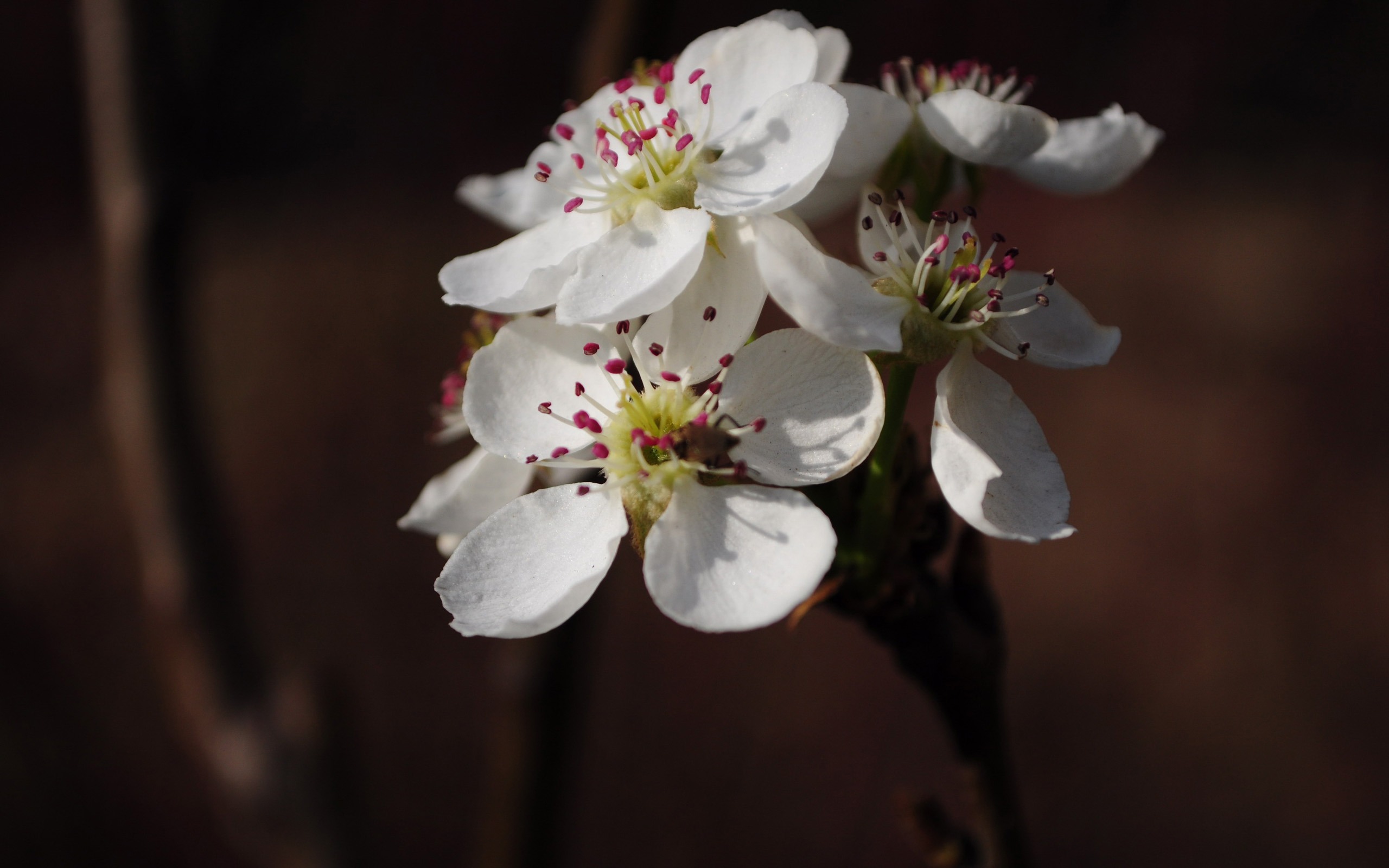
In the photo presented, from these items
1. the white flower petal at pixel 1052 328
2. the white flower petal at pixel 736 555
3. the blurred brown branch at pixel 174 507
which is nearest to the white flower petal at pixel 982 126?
the white flower petal at pixel 1052 328

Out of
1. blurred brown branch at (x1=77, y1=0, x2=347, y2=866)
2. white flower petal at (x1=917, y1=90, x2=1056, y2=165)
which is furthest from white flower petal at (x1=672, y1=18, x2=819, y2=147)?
blurred brown branch at (x1=77, y1=0, x2=347, y2=866)

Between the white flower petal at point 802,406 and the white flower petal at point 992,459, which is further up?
the white flower petal at point 802,406

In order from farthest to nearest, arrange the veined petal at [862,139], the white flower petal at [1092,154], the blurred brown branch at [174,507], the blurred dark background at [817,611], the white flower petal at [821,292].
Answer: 1. the blurred dark background at [817,611]
2. the blurred brown branch at [174,507]
3. the white flower petal at [1092,154]
4. the veined petal at [862,139]
5. the white flower petal at [821,292]

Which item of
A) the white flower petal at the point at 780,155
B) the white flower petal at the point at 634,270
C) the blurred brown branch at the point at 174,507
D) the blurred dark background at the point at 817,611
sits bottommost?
the blurred dark background at the point at 817,611

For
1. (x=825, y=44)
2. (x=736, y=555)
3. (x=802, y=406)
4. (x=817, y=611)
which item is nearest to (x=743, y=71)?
(x=825, y=44)

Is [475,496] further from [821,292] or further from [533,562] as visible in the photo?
[821,292]

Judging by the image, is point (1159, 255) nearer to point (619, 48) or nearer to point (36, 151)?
point (619, 48)

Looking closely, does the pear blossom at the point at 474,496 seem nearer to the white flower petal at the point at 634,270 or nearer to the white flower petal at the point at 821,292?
the white flower petal at the point at 634,270
